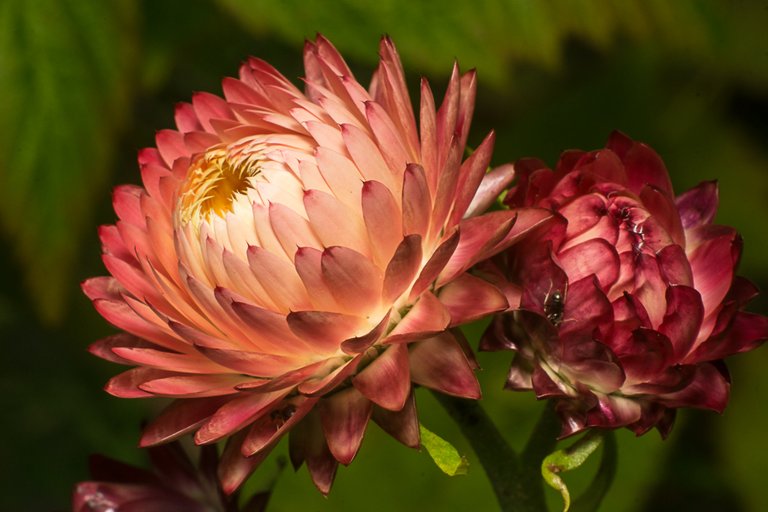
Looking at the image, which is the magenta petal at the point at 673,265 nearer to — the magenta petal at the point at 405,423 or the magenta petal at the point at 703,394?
the magenta petal at the point at 703,394

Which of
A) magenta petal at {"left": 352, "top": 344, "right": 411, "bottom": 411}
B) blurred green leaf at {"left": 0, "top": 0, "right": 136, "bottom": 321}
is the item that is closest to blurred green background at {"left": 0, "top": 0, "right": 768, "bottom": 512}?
blurred green leaf at {"left": 0, "top": 0, "right": 136, "bottom": 321}

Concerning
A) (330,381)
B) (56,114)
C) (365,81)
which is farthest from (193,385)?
(365,81)

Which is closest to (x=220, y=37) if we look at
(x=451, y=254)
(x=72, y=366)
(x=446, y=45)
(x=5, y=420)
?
(x=446, y=45)

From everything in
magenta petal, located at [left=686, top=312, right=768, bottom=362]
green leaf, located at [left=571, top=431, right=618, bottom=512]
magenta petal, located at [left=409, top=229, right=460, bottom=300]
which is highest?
magenta petal, located at [left=409, top=229, right=460, bottom=300]

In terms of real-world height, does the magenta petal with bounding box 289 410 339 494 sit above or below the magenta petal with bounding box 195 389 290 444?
below

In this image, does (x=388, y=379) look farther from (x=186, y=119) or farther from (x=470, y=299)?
(x=186, y=119)

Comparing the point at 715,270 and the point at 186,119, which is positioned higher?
the point at 186,119

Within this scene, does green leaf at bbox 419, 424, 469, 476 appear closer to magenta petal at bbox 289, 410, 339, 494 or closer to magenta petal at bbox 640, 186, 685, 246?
magenta petal at bbox 289, 410, 339, 494
